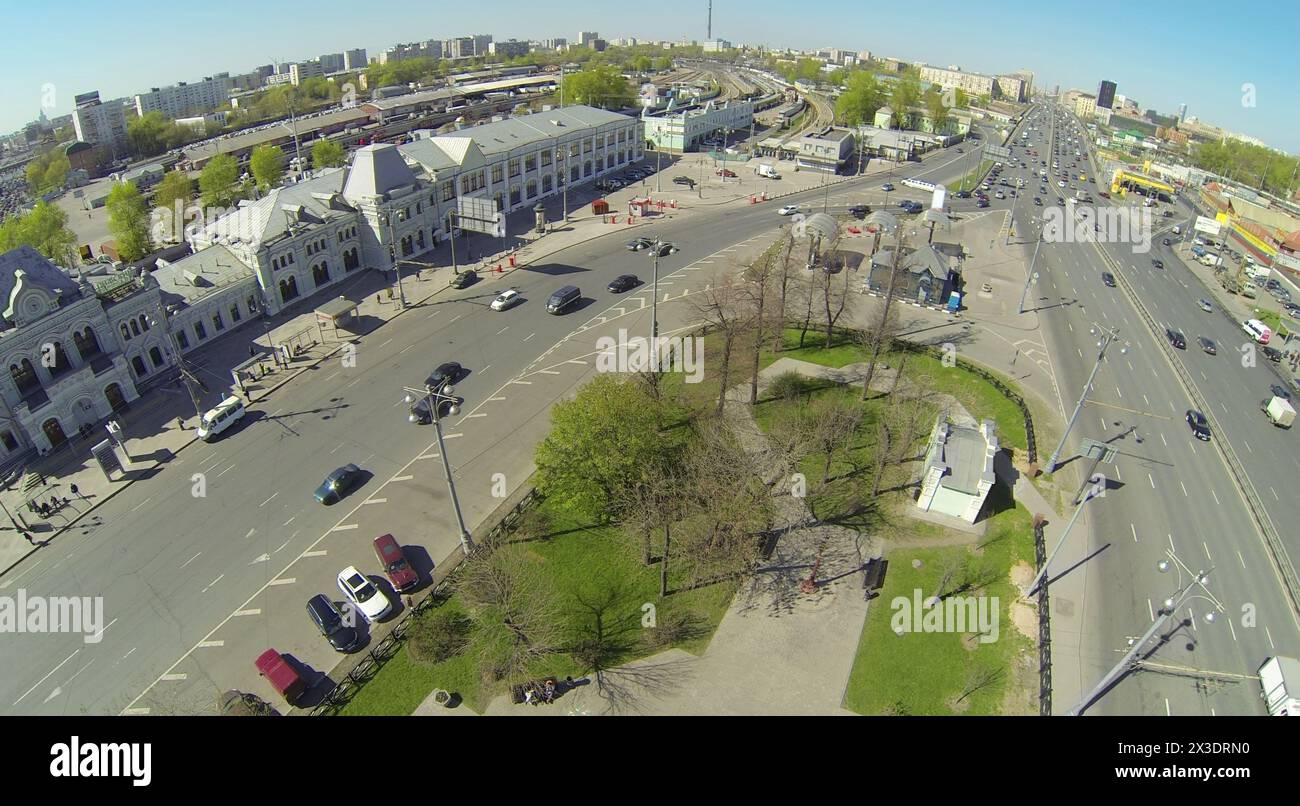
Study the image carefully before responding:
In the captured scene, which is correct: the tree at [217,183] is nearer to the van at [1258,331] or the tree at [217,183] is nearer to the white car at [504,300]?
the white car at [504,300]

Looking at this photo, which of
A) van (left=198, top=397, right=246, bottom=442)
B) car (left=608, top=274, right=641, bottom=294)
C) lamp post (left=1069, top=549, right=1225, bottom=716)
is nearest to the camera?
lamp post (left=1069, top=549, right=1225, bottom=716)

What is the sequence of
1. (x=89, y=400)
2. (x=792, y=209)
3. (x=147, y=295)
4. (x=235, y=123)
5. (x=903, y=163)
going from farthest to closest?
(x=235, y=123) → (x=903, y=163) → (x=792, y=209) → (x=147, y=295) → (x=89, y=400)

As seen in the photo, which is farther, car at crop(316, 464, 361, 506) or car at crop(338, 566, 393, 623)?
car at crop(316, 464, 361, 506)

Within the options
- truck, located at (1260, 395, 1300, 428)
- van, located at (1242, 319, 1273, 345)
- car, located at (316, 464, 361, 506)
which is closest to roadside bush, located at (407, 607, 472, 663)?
car, located at (316, 464, 361, 506)

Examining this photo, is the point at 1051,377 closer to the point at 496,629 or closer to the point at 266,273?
the point at 496,629

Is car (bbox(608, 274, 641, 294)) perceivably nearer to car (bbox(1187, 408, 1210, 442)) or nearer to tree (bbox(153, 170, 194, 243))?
car (bbox(1187, 408, 1210, 442))

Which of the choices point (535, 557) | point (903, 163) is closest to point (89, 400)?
point (535, 557)

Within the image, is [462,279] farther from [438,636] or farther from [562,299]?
[438,636]
